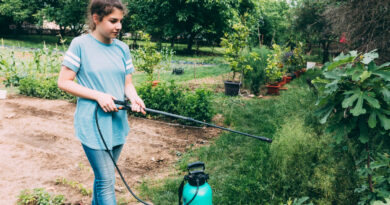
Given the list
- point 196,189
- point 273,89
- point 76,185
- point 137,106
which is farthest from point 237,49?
point 196,189

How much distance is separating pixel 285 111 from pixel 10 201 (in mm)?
4475

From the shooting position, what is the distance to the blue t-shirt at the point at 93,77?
1894 millimetres

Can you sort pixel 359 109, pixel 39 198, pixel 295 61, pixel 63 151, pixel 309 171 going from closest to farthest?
pixel 359 109 < pixel 39 198 < pixel 309 171 < pixel 63 151 < pixel 295 61

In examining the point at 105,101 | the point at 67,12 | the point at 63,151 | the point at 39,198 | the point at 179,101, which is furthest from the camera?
the point at 67,12

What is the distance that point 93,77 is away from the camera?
1.96 metres

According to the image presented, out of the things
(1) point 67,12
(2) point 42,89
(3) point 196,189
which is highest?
(1) point 67,12

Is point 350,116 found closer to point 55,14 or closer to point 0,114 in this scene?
point 0,114

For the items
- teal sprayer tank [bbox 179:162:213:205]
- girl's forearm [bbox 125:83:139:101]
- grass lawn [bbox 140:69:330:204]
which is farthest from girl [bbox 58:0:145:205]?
grass lawn [bbox 140:69:330:204]

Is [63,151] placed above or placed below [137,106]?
below

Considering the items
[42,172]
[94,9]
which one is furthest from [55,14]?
[94,9]

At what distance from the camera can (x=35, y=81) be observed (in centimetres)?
740

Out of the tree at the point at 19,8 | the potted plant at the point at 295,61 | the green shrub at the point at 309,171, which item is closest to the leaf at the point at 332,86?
the green shrub at the point at 309,171

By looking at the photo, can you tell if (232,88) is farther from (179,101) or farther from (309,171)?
(309,171)

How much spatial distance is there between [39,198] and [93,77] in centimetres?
161
